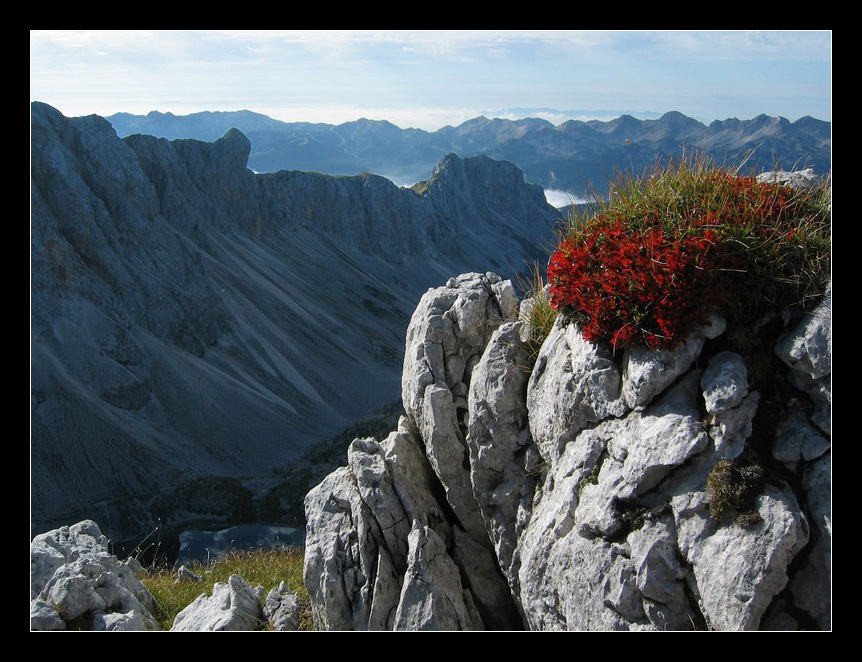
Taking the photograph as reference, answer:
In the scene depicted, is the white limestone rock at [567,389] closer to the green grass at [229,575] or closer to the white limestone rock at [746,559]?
the white limestone rock at [746,559]

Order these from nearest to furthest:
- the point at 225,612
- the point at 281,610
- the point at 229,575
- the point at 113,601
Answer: the point at 225,612
the point at 113,601
the point at 281,610
the point at 229,575

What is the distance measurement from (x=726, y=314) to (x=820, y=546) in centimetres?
333

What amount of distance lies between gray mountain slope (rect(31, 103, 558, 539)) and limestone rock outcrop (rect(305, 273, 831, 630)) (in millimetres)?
55574

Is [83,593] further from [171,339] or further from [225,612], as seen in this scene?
[171,339]

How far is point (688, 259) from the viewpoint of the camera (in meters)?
9.42

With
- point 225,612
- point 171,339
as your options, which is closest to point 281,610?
point 225,612

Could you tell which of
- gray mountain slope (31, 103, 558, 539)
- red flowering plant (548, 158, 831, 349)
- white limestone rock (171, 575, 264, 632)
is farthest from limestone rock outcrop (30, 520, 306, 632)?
gray mountain slope (31, 103, 558, 539)

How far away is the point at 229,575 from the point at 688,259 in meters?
12.6

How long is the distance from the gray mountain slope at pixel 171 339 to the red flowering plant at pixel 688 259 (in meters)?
59.6

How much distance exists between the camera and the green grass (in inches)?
512

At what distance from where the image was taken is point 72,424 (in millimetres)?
71875

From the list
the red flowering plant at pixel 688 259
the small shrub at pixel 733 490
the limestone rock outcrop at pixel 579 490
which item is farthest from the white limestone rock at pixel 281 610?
the small shrub at pixel 733 490

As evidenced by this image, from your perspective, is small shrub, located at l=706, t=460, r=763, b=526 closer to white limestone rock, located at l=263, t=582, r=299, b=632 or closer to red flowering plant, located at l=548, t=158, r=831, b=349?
red flowering plant, located at l=548, t=158, r=831, b=349

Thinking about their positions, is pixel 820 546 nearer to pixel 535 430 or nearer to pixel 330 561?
pixel 535 430
